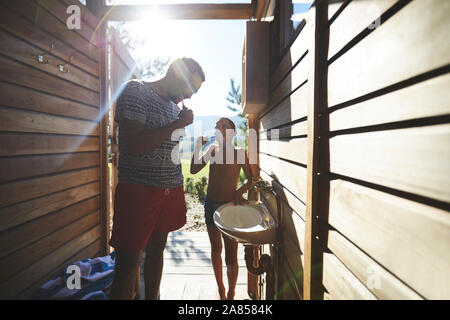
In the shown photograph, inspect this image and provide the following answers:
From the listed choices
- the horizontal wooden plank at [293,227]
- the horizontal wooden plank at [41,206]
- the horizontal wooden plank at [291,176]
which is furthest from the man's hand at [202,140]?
the horizontal wooden plank at [41,206]

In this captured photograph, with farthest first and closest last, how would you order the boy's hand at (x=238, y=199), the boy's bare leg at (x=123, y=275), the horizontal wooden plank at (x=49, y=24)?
the boy's hand at (x=238, y=199) < the horizontal wooden plank at (x=49, y=24) < the boy's bare leg at (x=123, y=275)

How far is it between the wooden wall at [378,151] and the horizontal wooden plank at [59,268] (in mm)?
2211

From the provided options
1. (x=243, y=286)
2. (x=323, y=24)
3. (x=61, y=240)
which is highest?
(x=323, y=24)

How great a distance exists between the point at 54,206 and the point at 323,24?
2.55 metres

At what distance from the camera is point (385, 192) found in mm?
501

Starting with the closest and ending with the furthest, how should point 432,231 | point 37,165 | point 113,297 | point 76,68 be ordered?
point 432,231
point 113,297
point 37,165
point 76,68

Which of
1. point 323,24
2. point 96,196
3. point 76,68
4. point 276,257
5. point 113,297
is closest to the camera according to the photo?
point 323,24

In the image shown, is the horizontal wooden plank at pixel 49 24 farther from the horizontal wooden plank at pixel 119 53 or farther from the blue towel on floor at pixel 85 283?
the blue towel on floor at pixel 85 283

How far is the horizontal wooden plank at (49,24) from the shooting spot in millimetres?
1613

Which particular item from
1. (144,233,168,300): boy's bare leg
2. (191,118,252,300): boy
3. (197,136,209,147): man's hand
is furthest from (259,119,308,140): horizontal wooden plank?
(144,233,168,300): boy's bare leg
